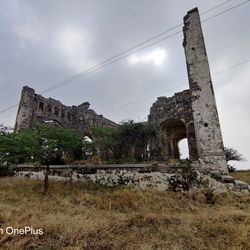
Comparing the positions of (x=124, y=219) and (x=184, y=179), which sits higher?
(x=184, y=179)

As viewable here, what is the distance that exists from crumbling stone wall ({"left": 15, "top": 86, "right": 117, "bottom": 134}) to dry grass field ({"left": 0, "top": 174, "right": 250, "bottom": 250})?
12178 millimetres

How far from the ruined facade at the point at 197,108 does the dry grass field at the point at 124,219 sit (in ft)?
10.3

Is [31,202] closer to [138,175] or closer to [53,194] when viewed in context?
[53,194]

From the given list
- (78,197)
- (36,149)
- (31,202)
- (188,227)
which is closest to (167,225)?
(188,227)

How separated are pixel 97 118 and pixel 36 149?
14688 millimetres

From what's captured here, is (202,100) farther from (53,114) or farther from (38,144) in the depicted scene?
(53,114)

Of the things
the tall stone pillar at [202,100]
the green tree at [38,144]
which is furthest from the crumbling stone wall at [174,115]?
the green tree at [38,144]

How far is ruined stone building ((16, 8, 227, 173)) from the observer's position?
1014 cm

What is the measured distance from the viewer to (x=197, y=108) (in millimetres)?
10898

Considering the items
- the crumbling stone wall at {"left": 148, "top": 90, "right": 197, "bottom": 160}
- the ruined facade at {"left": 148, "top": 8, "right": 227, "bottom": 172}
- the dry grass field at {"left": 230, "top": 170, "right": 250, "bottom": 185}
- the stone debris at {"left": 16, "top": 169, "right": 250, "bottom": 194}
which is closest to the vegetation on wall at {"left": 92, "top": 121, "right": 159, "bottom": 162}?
the stone debris at {"left": 16, "top": 169, "right": 250, "bottom": 194}

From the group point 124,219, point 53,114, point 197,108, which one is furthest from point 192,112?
point 53,114

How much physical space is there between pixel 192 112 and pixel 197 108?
32.5 inches

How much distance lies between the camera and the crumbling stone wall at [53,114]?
1852 centimetres

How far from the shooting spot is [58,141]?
8.20 metres
